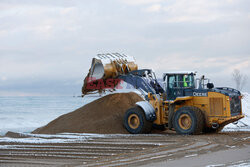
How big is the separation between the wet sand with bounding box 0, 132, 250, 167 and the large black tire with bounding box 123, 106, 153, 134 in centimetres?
230

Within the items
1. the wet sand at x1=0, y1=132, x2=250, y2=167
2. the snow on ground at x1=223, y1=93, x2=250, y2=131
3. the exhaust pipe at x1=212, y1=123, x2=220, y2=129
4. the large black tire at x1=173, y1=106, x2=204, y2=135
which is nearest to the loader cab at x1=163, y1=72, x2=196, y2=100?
the large black tire at x1=173, y1=106, x2=204, y2=135

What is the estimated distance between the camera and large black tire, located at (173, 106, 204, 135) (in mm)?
15508

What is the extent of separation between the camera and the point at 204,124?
51.9ft

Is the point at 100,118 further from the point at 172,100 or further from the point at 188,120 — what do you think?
the point at 188,120

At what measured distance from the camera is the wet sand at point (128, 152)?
10078 mm

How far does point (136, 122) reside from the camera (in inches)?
672

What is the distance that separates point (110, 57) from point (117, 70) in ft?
2.22

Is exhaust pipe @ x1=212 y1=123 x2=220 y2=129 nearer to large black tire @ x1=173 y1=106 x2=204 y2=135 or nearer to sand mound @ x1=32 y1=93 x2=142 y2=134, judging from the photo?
large black tire @ x1=173 y1=106 x2=204 y2=135

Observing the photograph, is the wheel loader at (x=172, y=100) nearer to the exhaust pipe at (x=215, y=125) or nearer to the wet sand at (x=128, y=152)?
the exhaust pipe at (x=215, y=125)

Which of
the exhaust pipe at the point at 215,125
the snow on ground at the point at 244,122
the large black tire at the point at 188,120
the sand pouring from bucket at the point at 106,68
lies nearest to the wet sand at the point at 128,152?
the exhaust pipe at the point at 215,125

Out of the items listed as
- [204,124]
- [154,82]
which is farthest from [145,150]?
[154,82]

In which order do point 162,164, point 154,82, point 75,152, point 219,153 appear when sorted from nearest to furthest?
point 162,164 < point 219,153 < point 75,152 < point 154,82

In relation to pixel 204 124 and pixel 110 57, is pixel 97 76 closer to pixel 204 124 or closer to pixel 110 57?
pixel 110 57

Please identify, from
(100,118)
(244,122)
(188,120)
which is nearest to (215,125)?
(188,120)
